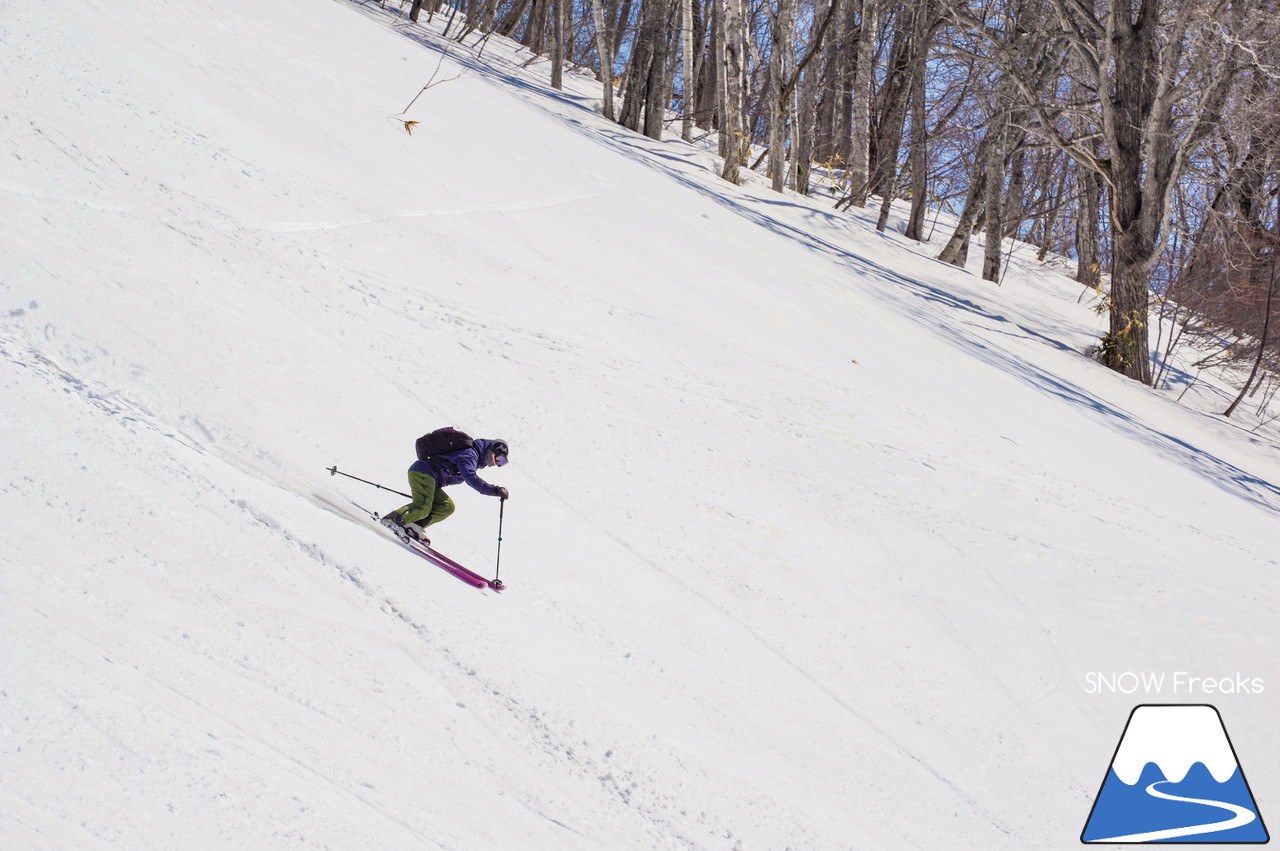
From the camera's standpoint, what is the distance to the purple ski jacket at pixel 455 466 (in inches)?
220

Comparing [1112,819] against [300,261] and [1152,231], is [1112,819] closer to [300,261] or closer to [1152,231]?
[300,261]

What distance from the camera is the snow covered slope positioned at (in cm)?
395

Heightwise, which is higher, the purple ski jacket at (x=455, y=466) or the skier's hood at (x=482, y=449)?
the skier's hood at (x=482, y=449)

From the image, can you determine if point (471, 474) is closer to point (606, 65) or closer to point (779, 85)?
point (779, 85)

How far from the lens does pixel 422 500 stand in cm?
568

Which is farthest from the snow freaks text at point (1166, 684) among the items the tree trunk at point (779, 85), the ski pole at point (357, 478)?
the tree trunk at point (779, 85)

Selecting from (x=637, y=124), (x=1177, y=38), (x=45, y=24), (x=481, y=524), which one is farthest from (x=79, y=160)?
(x=637, y=124)

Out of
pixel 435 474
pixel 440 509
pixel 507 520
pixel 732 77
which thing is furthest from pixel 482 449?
pixel 732 77

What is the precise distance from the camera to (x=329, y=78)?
12469mm

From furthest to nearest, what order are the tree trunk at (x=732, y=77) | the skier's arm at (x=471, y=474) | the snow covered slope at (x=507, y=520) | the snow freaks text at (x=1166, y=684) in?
the tree trunk at (x=732, y=77) < the snow freaks text at (x=1166, y=684) < the skier's arm at (x=471, y=474) < the snow covered slope at (x=507, y=520)

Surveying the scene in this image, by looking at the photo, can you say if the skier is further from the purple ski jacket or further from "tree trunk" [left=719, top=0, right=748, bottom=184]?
"tree trunk" [left=719, top=0, right=748, bottom=184]

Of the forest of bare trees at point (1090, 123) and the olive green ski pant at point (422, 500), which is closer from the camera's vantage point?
the olive green ski pant at point (422, 500)

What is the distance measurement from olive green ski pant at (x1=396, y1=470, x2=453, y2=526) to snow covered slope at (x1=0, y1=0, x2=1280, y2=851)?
0.25 meters

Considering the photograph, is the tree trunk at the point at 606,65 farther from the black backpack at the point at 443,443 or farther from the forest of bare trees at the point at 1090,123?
the black backpack at the point at 443,443
